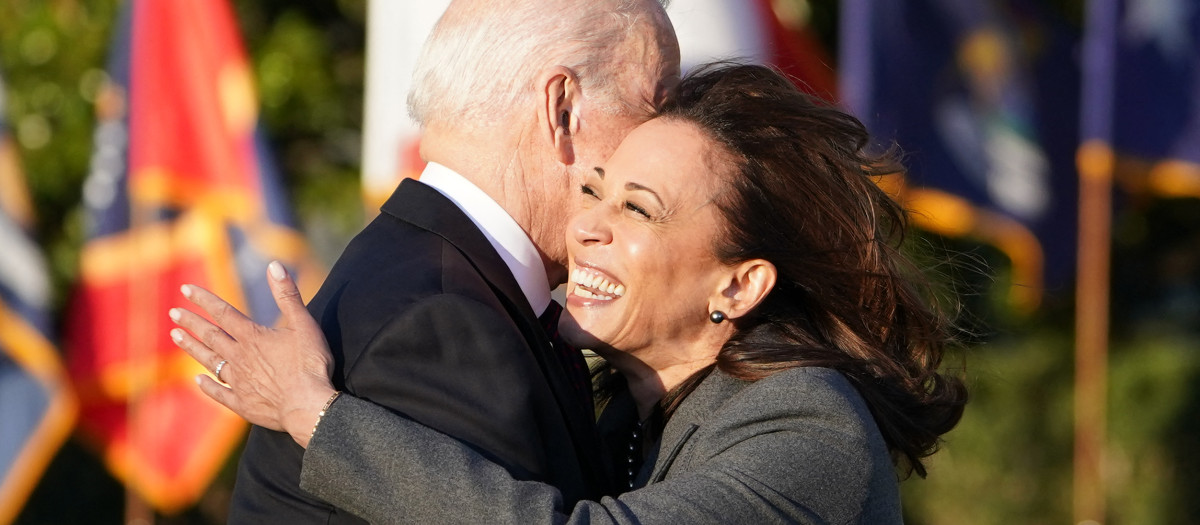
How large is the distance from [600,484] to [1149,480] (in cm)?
717

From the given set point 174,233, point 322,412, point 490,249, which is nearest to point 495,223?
point 490,249

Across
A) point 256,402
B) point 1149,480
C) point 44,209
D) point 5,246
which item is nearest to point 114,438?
point 5,246

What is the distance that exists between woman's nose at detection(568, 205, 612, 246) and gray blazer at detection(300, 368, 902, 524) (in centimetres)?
42

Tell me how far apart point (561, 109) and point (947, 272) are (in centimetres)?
659

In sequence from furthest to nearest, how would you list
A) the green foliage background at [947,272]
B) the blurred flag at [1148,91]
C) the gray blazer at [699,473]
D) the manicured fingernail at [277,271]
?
the green foliage background at [947,272] < the blurred flag at [1148,91] < the manicured fingernail at [277,271] < the gray blazer at [699,473]

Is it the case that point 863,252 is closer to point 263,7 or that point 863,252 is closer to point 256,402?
point 256,402

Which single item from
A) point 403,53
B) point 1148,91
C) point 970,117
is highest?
point 403,53

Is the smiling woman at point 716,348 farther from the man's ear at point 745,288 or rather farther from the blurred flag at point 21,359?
the blurred flag at point 21,359

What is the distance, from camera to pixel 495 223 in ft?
8.94

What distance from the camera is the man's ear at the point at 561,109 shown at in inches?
107

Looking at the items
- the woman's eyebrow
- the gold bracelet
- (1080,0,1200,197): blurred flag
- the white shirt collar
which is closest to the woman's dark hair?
the woman's eyebrow

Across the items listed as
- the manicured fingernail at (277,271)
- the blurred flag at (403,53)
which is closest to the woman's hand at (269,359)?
the manicured fingernail at (277,271)

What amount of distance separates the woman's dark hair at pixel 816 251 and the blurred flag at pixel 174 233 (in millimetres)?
4447

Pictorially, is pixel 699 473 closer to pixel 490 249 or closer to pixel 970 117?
pixel 490 249
